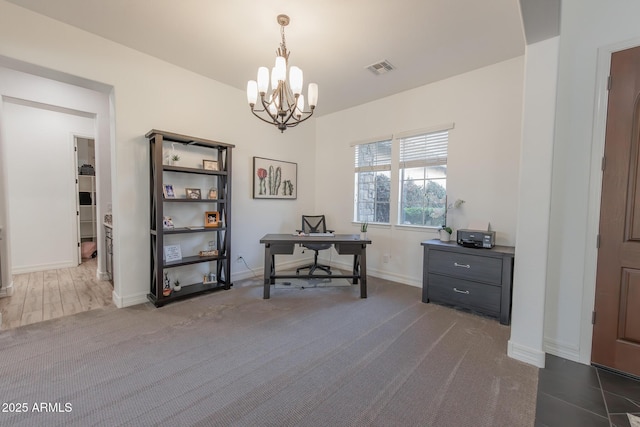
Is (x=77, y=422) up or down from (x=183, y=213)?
down

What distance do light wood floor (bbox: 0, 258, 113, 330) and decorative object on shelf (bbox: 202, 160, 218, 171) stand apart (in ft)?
6.45

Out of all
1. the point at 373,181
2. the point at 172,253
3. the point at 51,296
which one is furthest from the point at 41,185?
the point at 373,181

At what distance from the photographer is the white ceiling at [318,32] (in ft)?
7.20

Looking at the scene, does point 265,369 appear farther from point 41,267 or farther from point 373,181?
point 41,267

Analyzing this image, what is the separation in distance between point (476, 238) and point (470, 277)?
1.41 feet

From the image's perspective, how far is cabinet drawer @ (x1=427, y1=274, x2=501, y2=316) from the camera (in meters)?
2.70

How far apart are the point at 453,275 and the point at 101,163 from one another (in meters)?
5.18

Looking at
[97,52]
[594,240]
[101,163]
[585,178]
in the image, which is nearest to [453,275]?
[594,240]

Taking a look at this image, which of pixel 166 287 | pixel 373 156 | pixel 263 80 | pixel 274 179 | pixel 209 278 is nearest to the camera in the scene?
pixel 263 80

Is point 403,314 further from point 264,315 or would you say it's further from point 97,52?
point 97,52

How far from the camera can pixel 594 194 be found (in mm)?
1980

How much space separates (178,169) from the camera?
305cm

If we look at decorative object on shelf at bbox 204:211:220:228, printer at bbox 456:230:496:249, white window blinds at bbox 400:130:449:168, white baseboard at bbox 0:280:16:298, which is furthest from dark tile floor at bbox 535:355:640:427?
white baseboard at bbox 0:280:16:298

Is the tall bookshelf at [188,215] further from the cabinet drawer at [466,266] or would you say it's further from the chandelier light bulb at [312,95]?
the cabinet drawer at [466,266]
